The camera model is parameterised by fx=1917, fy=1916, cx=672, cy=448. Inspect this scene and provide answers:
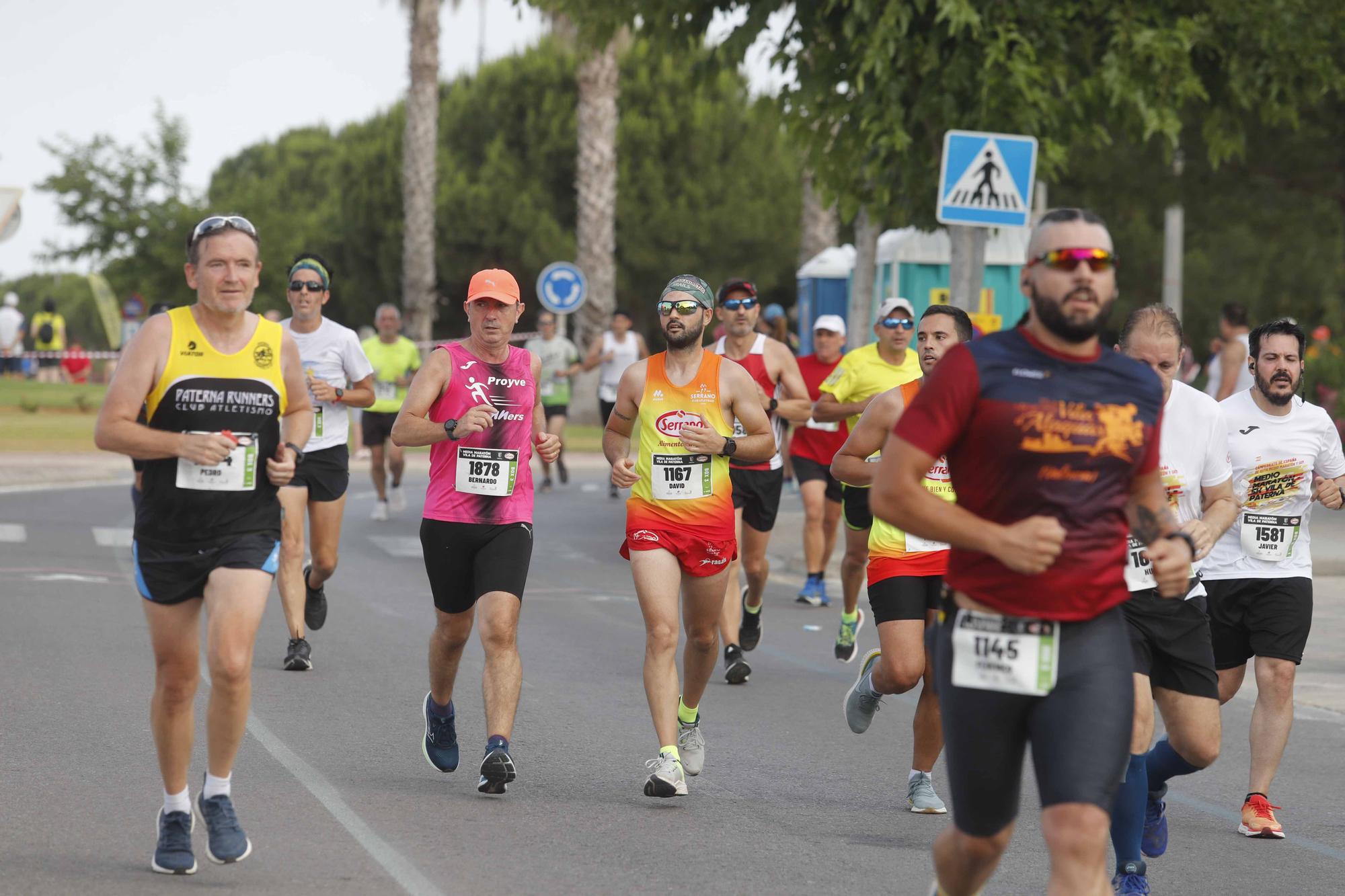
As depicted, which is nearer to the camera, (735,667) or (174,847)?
(174,847)

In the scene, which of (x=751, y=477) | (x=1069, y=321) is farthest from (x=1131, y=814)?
(x=751, y=477)

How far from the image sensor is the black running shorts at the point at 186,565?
5898mm

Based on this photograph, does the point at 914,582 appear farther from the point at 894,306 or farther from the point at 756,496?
the point at 756,496

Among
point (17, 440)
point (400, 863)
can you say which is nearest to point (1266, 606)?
point (400, 863)

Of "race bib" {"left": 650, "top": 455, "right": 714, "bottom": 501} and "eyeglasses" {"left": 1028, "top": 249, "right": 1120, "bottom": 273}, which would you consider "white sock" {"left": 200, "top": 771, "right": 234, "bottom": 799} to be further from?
"eyeglasses" {"left": 1028, "top": 249, "right": 1120, "bottom": 273}

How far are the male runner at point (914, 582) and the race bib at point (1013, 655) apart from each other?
263 centimetres

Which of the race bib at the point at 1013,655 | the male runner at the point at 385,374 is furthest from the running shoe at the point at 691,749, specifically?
the male runner at the point at 385,374

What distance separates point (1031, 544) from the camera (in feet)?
14.0

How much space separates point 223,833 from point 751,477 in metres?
5.95

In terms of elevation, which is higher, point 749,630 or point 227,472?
point 227,472

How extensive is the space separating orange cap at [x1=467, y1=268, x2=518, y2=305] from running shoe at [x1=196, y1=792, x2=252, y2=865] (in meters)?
2.38

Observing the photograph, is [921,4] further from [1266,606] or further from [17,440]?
[17,440]

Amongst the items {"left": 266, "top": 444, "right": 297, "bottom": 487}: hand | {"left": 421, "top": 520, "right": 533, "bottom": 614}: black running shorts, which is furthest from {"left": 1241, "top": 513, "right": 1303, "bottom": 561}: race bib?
{"left": 266, "top": 444, "right": 297, "bottom": 487}: hand

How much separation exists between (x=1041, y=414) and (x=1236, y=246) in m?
37.9
